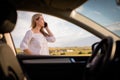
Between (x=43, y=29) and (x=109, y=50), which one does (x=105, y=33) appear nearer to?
(x=43, y=29)

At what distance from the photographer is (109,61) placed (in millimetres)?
2367

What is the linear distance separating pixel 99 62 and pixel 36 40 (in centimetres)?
251

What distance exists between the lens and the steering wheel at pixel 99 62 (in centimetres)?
238

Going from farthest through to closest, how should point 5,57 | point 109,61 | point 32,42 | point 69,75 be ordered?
point 32,42 → point 69,75 → point 5,57 → point 109,61

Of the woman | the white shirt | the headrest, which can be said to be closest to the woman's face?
the woman

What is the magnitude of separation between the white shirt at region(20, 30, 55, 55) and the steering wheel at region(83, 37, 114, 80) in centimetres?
212

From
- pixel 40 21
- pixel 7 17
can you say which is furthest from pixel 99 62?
pixel 40 21

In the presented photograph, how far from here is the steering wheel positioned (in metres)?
2.38

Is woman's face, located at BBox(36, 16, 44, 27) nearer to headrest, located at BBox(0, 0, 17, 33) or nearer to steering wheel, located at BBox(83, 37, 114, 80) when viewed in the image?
steering wheel, located at BBox(83, 37, 114, 80)

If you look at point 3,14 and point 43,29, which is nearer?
point 3,14

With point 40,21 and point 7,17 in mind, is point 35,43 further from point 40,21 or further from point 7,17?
point 7,17

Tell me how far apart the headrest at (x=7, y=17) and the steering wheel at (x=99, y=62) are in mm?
652

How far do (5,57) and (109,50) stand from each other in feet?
2.77

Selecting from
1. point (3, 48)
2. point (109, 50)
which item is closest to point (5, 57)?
point (3, 48)
